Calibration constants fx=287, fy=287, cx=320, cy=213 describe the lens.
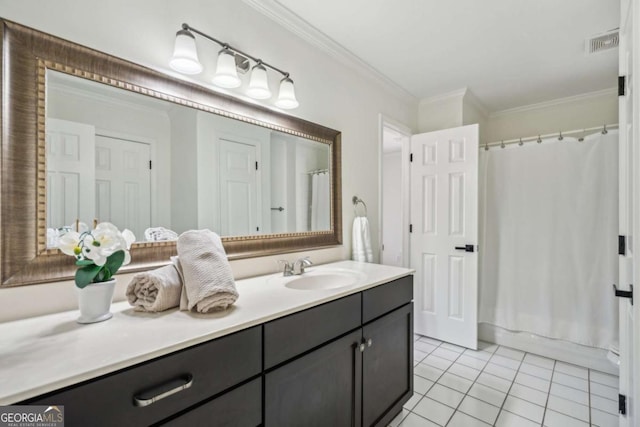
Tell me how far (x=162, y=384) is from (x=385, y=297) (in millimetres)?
1083

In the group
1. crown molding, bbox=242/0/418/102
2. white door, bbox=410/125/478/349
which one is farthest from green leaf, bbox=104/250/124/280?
white door, bbox=410/125/478/349

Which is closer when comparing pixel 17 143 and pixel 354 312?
pixel 17 143


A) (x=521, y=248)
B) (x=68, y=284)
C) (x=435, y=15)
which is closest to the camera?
(x=68, y=284)

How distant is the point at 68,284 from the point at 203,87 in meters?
0.96

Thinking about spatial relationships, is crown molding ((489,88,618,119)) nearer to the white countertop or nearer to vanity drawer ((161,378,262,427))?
the white countertop

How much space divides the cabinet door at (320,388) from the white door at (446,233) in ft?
5.24

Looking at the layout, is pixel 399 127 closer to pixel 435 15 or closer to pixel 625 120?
pixel 435 15

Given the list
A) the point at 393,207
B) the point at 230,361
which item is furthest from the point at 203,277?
the point at 393,207

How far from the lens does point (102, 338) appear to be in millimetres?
759

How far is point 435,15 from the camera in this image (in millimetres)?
1687

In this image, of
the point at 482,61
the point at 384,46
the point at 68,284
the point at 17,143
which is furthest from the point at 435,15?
the point at 68,284

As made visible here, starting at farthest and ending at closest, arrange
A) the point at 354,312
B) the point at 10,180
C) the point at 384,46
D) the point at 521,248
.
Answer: the point at 521,248
the point at 384,46
the point at 354,312
the point at 10,180

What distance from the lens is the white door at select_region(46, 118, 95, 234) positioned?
96 centimetres
